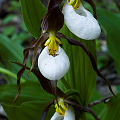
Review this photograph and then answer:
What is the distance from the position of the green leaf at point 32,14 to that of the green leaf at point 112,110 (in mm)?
580

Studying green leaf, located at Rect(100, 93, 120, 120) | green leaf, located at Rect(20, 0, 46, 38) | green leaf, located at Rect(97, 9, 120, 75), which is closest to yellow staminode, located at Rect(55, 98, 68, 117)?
green leaf, located at Rect(100, 93, 120, 120)

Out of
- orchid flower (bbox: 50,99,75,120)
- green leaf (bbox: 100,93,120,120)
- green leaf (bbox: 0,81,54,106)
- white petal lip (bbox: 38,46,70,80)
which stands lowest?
green leaf (bbox: 100,93,120,120)

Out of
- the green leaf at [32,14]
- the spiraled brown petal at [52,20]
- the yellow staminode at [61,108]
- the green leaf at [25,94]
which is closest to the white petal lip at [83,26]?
the spiraled brown petal at [52,20]

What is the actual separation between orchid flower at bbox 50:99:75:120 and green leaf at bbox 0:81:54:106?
0.20 metres

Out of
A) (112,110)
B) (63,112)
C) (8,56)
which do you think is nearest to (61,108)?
(63,112)

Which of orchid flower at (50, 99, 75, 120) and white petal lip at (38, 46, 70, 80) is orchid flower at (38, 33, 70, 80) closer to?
white petal lip at (38, 46, 70, 80)

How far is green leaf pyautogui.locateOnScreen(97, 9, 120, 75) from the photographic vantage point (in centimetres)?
195

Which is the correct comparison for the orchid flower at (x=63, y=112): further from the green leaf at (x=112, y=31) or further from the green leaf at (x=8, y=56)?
the green leaf at (x=112, y=31)

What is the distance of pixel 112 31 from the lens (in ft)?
6.44

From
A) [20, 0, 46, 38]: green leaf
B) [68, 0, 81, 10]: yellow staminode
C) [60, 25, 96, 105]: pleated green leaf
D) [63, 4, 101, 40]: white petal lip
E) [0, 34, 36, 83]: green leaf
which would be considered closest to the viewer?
[63, 4, 101, 40]: white petal lip

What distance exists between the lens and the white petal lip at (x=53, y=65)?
890mm

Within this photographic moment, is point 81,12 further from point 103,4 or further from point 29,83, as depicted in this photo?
point 103,4

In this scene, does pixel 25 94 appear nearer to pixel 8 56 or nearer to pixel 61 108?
pixel 61 108

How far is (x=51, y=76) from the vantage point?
89 cm
